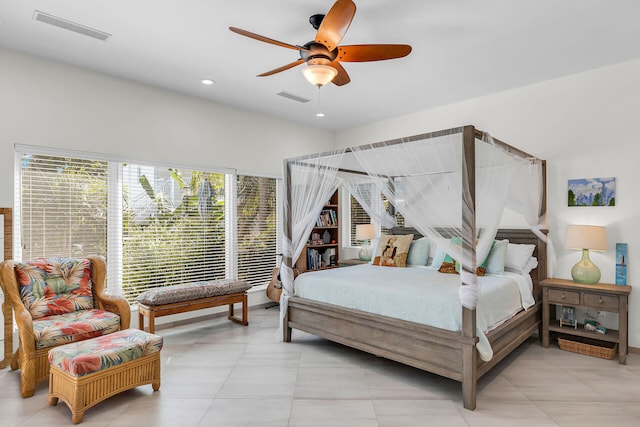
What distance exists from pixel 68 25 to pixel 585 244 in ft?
16.5

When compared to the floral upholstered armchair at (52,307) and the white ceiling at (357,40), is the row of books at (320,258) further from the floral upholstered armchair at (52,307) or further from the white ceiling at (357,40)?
the floral upholstered armchair at (52,307)

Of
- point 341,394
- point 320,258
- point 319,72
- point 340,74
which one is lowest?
point 341,394

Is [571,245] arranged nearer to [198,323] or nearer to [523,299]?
[523,299]

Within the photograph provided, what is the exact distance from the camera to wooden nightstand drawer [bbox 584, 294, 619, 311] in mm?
3363

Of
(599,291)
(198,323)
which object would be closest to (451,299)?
(599,291)

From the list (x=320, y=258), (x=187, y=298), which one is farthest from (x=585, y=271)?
(x=187, y=298)

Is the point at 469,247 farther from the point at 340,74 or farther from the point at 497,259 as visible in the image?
the point at 340,74

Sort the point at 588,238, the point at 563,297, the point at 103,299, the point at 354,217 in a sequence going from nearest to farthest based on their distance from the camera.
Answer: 1. the point at 103,299
2. the point at 588,238
3. the point at 563,297
4. the point at 354,217

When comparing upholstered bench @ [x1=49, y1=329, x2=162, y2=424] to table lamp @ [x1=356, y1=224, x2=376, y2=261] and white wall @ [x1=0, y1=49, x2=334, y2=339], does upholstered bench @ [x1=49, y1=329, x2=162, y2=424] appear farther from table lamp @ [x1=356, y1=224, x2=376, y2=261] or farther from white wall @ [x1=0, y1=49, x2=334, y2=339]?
table lamp @ [x1=356, y1=224, x2=376, y2=261]

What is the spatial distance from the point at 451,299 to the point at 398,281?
0.72 meters

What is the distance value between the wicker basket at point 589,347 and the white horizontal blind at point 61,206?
16.5 feet

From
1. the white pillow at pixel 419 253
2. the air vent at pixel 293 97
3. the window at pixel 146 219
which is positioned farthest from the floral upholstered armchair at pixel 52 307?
the white pillow at pixel 419 253

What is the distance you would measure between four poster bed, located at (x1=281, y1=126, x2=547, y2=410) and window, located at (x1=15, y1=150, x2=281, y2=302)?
144 centimetres

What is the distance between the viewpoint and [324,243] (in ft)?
19.1
